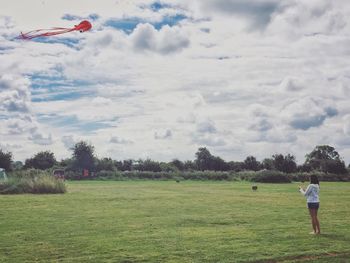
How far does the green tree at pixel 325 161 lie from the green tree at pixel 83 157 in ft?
182

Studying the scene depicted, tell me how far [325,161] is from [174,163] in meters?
42.6

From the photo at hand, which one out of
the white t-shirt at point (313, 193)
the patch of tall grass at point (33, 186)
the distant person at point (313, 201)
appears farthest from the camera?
the patch of tall grass at point (33, 186)

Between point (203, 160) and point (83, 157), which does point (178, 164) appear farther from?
point (83, 157)

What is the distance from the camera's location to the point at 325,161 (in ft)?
342

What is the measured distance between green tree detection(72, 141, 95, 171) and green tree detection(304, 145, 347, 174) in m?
55.5

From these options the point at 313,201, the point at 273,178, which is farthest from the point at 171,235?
the point at 273,178

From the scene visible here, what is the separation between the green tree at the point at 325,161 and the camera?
101 m

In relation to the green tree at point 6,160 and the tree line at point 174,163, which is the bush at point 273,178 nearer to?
the tree line at point 174,163

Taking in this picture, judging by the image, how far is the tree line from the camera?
102125mm

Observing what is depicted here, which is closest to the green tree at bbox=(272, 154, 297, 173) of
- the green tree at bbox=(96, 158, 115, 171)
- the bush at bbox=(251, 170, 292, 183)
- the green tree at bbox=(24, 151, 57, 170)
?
the bush at bbox=(251, 170, 292, 183)

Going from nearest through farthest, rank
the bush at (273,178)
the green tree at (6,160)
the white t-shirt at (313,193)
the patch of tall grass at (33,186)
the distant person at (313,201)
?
the distant person at (313,201)
the white t-shirt at (313,193)
the patch of tall grass at (33,186)
the bush at (273,178)
the green tree at (6,160)

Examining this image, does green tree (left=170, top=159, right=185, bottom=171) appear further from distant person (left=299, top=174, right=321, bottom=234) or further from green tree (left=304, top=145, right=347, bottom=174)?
distant person (left=299, top=174, right=321, bottom=234)

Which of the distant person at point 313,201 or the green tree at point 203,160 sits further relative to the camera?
the green tree at point 203,160

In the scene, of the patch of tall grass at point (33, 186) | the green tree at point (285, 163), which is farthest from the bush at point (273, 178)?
the patch of tall grass at point (33, 186)
